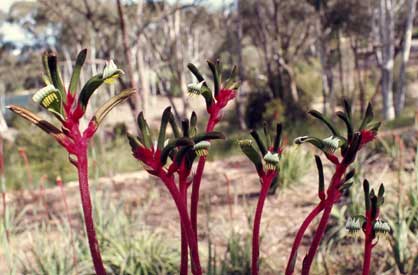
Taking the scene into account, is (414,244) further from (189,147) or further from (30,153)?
(30,153)

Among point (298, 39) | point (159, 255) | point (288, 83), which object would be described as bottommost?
point (159, 255)

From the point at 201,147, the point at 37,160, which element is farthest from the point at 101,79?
the point at 37,160

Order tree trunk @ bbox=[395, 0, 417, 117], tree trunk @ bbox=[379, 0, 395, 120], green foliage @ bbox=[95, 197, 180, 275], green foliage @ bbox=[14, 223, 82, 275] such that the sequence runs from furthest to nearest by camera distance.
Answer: tree trunk @ bbox=[379, 0, 395, 120] → tree trunk @ bbox=[395, 0, 417, 117] → green foliage @ bbox=[95, 197, 180, 275] → green foliage @ bbox=[14, 223, 82, 275]

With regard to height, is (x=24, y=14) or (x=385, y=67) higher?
(x=24, y=14)

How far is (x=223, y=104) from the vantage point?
1.26 metres

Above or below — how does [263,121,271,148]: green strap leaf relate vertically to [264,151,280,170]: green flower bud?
above

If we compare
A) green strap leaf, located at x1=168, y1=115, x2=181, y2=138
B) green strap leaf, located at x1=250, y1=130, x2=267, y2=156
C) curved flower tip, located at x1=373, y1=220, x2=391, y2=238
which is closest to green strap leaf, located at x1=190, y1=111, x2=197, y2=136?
green strap leaf, located at x1=168, y1=115, x2=181, y2=138

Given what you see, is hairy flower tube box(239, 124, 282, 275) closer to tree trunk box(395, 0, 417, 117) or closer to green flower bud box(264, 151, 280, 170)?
green flower bud box(264, 151, 280, 170)

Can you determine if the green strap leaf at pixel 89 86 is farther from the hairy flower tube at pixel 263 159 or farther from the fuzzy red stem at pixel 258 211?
the fuzzy red stem at pixel 258 211

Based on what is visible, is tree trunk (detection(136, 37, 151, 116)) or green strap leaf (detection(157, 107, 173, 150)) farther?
tree trunk (detection(136, 37, 151, 116))

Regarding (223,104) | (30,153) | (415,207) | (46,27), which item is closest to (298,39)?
(46,27)

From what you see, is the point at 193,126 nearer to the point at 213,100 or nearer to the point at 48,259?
the point at 213,100

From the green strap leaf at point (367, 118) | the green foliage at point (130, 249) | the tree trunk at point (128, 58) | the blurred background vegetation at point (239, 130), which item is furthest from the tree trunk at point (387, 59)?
the green strap leaf at point (367, 118)

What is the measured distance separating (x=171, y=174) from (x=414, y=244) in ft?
8.69
